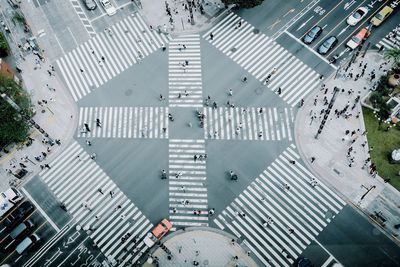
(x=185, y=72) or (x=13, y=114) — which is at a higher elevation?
(x=13, y=114)

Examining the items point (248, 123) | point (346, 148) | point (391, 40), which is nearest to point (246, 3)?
point (248, 123)

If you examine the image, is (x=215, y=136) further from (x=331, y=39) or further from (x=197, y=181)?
A: (x=331, y=39)

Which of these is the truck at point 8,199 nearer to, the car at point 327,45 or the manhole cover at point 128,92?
the manhole cover at point 128,92

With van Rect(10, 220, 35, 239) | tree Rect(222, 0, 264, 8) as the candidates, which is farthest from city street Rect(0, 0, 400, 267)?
tree Rect(222, 0, 264, 8)

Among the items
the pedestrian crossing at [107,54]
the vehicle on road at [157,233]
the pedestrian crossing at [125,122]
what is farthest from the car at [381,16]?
the vehicle on road at [157,233]

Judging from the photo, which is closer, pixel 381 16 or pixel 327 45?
pixel 327 45

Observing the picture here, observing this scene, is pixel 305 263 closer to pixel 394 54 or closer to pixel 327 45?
pixel 394 54
